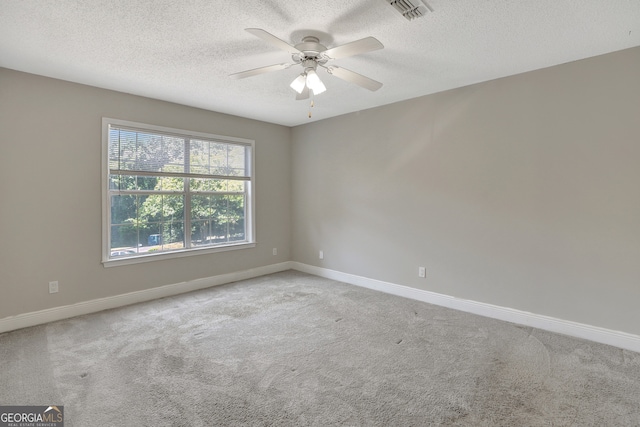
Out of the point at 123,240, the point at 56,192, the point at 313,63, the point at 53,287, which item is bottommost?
the point at 53,287

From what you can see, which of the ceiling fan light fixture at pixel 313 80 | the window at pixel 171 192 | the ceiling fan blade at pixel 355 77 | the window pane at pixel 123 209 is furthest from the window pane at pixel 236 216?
the ceiling fan blade at pixel 355 77

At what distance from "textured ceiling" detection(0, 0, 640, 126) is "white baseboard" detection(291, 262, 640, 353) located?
7.78 feet

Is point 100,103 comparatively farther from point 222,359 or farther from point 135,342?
point 222,359

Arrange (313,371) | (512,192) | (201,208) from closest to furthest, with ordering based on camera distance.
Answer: (313,371) → (512,192) → (201,208)

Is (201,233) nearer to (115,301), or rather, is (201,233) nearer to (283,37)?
(115,301)

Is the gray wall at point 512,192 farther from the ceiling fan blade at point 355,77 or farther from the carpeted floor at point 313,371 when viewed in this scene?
the ceiling fan blade at point 355,77

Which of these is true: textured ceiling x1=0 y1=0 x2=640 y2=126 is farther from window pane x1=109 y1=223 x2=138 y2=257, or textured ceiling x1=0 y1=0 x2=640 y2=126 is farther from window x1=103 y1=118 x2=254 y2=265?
window pane x1=109 y1=223 x2=138 y2=257

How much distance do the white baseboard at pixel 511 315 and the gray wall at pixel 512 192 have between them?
7cm

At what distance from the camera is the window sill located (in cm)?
354

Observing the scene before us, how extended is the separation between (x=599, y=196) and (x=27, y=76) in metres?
5.39

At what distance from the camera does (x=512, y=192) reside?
Answer: 10.2 feet

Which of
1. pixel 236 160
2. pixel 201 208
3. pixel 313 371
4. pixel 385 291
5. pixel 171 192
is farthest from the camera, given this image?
pixel 236 160

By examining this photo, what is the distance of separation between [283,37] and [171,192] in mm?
2549

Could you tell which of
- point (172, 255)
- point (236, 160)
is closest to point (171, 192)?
point (172, 255)
